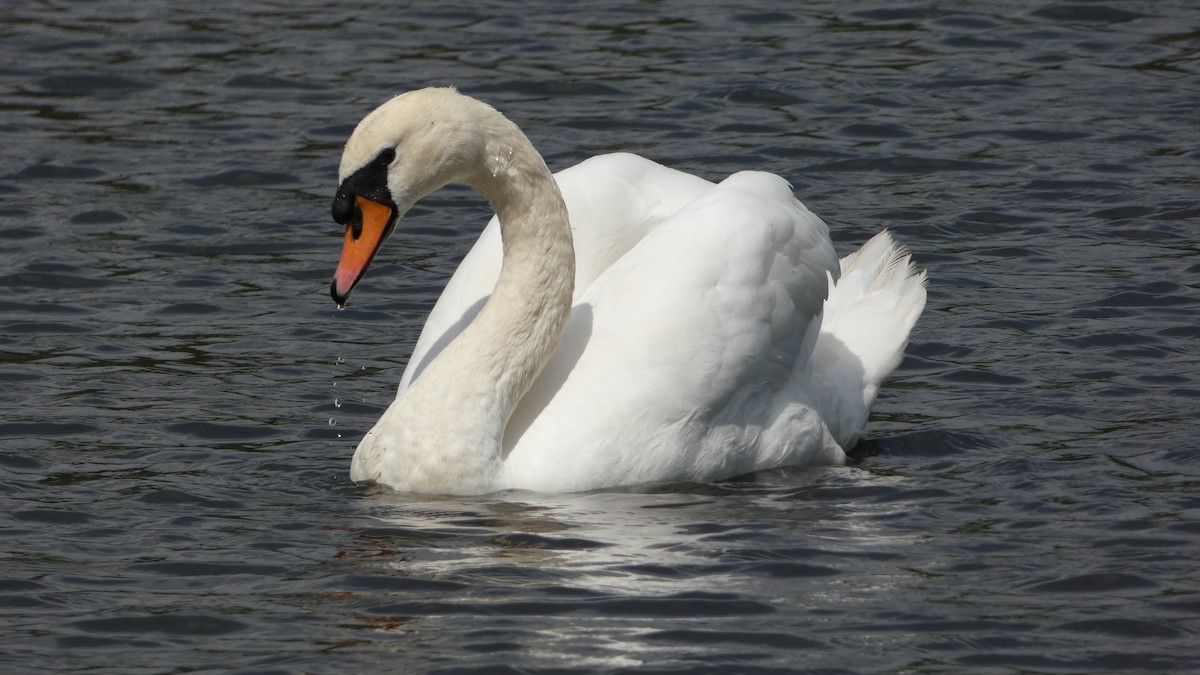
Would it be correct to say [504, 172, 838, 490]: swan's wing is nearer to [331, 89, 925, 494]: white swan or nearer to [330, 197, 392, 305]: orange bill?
[331, 89, 925, 494]: white swan

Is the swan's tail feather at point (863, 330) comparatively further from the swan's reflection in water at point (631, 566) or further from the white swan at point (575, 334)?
the swan's reflection in water at point (631, 566)

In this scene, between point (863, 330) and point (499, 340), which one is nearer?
point (499, 340)

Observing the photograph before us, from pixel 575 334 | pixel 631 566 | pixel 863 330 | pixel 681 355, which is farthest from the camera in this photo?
pixel 863 330

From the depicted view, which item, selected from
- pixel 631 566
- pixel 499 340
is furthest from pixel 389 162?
pixel 631 566

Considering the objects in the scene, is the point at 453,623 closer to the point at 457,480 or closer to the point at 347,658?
the point at 347,658

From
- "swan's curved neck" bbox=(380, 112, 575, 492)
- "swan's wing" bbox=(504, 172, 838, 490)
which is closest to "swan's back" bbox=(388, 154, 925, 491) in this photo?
"swan's wing" bbox=(504, 172, 838, 490)

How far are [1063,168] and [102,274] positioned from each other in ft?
18.9

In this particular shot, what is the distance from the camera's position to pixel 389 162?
7.82 meters

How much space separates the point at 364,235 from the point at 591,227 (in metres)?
1.48

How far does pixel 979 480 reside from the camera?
27.1 feet

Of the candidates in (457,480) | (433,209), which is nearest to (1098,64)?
(433,209)

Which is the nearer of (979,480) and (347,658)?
(347,658)

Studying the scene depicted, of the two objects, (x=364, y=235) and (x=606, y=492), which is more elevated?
(x=364, y=235)

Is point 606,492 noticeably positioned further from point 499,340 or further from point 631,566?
point 631,566
